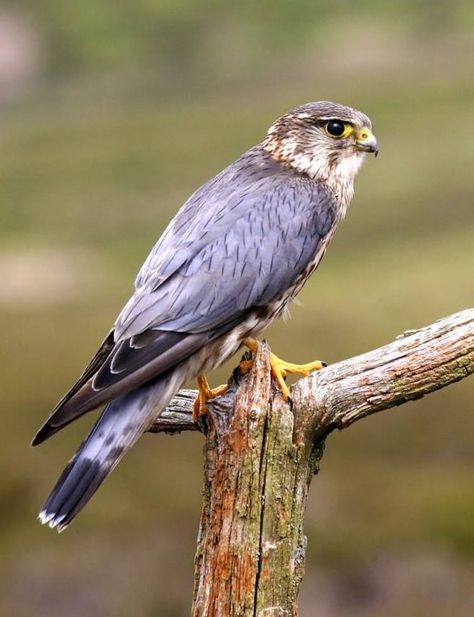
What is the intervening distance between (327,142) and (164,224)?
25.4 m

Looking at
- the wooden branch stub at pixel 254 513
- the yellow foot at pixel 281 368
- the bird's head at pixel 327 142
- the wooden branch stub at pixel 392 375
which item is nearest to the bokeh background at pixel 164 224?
the bird's head at pixel 327 142

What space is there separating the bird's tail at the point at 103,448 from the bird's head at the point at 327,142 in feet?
5.14

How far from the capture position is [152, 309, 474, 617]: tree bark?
4875 millimetres

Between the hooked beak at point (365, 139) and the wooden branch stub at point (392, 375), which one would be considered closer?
the wooden branch stub at point (392, 375)

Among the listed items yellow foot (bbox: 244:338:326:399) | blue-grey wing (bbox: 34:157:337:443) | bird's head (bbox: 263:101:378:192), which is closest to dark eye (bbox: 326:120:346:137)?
bird's head (bbox: 263:101:378:192)

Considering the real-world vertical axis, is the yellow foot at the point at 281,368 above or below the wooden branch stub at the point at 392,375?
above

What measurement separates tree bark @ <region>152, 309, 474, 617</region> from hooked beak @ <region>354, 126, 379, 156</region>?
4.89 feet

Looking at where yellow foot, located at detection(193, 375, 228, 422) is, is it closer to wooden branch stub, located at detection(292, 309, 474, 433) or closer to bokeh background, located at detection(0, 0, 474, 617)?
wooden branch stub, located at detection(292, 309, 474, 433)

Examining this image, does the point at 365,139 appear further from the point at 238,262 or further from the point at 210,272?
the point at 210,272

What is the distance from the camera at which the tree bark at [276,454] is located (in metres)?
4.88

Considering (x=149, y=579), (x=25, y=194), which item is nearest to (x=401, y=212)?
(x=25, y=194)

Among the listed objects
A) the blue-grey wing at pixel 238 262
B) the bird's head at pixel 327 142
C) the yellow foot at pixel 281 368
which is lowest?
the yellow foot at pixel 281 368

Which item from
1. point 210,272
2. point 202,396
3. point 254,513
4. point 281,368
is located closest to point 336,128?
point 210,272

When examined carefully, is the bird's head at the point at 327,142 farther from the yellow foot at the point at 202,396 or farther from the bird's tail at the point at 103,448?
the bird's tail at the point at 103,448
